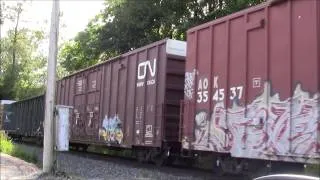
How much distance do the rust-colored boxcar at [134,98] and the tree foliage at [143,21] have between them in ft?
25.4

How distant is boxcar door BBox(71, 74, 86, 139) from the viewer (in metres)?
21.0

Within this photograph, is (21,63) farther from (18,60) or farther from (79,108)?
(79,108)

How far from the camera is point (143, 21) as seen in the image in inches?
1136

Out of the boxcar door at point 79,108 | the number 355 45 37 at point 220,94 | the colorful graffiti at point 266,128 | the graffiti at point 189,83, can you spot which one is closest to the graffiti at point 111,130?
the boxcar door at point 79,108

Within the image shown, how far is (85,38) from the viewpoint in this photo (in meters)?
35.2

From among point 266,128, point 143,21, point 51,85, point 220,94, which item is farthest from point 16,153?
point 143,21

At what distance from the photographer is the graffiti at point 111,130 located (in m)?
17.3

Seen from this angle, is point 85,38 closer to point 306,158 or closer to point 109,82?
point 109,82

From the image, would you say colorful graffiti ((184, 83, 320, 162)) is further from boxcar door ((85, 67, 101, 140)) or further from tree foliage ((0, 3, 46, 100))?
tree foliage ((0, 3, 46, 100))

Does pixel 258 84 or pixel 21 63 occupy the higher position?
pixel 21 63

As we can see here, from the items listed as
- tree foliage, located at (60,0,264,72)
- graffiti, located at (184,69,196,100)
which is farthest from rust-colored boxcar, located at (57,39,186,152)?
tree foliage, located at (60,0,264,72)

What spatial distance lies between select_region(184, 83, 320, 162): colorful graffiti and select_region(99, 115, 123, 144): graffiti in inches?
222

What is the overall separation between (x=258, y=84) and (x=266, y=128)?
2.97 ft

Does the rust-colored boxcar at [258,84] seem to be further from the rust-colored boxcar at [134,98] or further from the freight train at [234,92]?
the rust-colored boxcar at [134,98]
